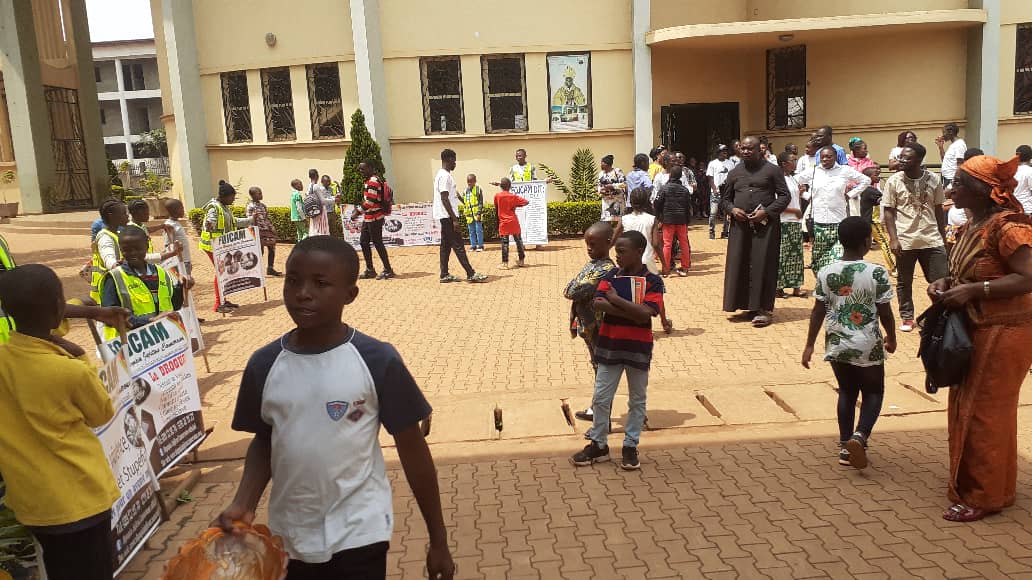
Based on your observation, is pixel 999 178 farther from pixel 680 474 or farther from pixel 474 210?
pixel 474 210

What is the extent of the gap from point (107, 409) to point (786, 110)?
18.7 metres

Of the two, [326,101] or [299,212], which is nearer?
[299,212]

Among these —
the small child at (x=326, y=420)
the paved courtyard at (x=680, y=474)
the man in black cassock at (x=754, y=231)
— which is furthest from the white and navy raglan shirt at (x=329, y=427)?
the man in black cassock at (x=754, y=231)

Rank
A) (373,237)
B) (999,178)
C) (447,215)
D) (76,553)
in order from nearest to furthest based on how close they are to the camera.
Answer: (76,553), (999,178), (447,215), (373,237)

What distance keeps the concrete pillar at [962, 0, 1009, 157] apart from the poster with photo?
7.92 meters

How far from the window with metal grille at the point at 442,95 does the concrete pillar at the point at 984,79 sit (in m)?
10.7

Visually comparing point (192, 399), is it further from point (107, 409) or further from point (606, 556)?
point (606, 556)

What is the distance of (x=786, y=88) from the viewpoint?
1939 cm

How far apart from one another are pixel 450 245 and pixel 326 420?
423 inches

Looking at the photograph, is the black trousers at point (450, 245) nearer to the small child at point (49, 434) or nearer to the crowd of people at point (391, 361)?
the crowd of people at point (391, 361)

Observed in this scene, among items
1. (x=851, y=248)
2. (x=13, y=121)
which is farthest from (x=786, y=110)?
(x=13, y=121)

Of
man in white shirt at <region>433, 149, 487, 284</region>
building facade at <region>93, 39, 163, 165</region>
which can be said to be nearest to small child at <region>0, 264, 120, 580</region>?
man in white shirt at <region>433, 149, 487, 284</region>

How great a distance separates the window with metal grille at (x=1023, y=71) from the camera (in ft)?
56.2

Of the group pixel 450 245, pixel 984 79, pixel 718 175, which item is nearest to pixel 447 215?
pixel 450 245
